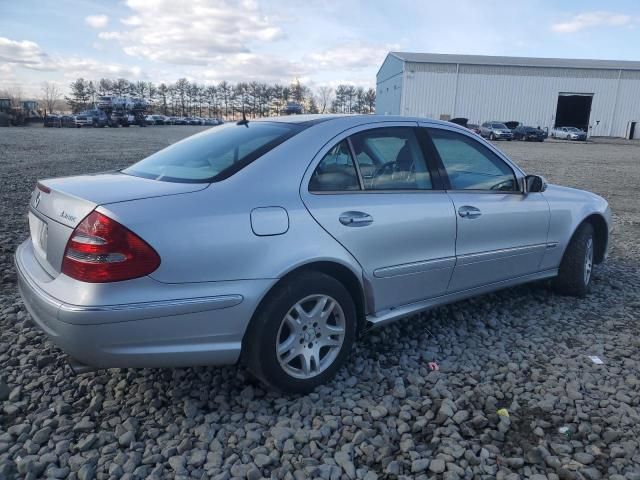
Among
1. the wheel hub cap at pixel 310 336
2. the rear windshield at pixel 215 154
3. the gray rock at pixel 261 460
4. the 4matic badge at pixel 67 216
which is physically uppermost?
the rear windshield at pixel 215 154

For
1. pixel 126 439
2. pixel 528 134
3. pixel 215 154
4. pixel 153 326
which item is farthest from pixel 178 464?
pixel 528 134

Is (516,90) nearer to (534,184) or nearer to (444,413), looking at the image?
(534,184)

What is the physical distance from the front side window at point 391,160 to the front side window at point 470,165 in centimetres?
22

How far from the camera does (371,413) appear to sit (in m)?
2.74

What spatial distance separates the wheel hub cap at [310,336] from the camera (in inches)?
109

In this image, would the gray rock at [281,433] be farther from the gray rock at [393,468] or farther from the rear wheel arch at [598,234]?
the rear wheel arch at [598,234]

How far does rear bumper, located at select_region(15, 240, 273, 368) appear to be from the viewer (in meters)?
2.27

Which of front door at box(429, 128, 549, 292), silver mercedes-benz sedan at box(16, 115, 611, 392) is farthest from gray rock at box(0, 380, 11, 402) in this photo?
front door at box(429, 128, 549, 292)

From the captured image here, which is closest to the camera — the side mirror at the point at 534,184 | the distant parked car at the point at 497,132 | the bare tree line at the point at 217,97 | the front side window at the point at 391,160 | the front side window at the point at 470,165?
the front side window at the point at 391,160

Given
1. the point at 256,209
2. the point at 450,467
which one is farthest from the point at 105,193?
the point at 450,467

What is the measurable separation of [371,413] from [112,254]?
157cm

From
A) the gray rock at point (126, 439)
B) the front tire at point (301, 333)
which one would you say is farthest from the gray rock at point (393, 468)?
the gray rock at point (126, 439)

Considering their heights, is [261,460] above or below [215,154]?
below

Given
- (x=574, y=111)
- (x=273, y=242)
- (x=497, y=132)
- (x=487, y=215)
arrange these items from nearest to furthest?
1. (x=273, y=242)
2. (x=487, y=215)
3. (x=497, y=132)
4. (x=574, y=111)
